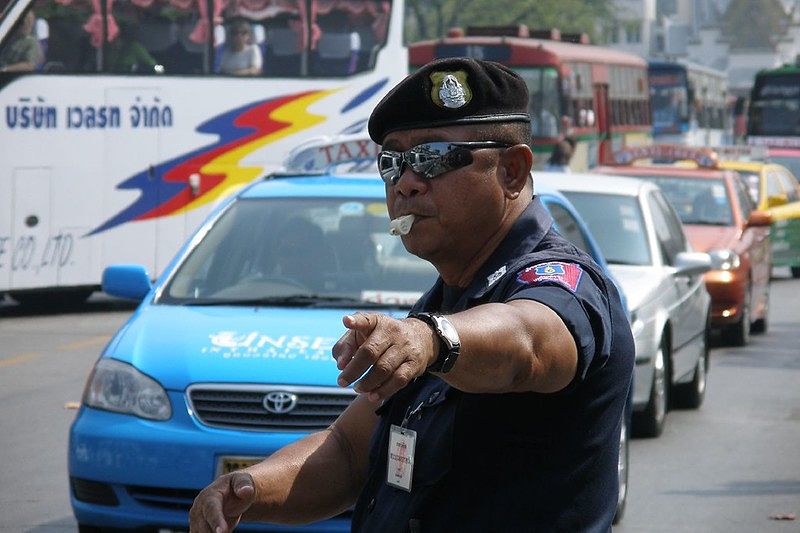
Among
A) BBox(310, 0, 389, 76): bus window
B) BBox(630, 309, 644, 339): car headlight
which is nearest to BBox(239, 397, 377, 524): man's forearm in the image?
BBox(630, 309, 644, 339): car headlight

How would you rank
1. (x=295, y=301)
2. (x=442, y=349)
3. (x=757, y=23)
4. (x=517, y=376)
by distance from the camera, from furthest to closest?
(x=757, y=23) < (x=295, y=301) < (x=517, y=376) < (x=442, y=349)

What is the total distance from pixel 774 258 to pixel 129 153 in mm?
8673

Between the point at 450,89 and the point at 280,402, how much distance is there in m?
3.96

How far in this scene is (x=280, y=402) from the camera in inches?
257

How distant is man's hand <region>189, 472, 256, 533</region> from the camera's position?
2.82m

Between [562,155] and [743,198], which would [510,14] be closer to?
[562,155]

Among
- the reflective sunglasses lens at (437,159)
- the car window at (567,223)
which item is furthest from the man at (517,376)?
the car window at (567,223)

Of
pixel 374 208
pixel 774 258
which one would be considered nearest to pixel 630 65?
pixel 774 258

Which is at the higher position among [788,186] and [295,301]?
[295,301]

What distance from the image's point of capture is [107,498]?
6.57 m

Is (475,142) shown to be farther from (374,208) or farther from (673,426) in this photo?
(673,426)

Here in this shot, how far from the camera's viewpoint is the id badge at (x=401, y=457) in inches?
107

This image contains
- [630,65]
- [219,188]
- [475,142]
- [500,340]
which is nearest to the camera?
[500,340]

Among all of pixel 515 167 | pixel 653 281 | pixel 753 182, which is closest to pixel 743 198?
pixel 753 182
